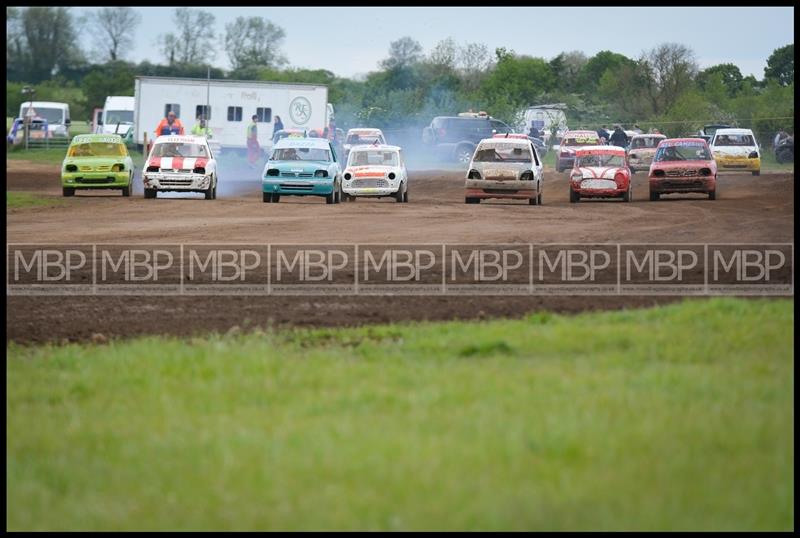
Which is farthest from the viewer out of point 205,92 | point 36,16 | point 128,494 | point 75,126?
point 36,16

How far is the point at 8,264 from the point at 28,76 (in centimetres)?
9316

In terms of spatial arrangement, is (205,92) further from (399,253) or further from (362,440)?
(362,440)

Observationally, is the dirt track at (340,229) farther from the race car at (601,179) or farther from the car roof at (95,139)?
the car roof at (95,139)

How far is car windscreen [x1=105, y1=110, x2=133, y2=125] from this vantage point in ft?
209

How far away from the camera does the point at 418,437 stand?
750 cm

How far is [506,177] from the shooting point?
104 feet

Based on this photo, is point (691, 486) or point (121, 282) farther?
point (121, 282)

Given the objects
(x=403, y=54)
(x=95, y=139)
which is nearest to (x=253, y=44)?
(x=403, y=54)

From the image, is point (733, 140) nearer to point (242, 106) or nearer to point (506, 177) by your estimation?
point (506, 177)

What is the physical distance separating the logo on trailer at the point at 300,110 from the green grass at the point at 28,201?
23.3 meters

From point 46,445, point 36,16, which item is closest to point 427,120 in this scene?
point 36,16

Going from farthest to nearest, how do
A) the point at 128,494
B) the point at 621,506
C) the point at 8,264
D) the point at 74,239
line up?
the point at 74,239 → the point at 8,264 → the point at 128,494 → the point at 621,506

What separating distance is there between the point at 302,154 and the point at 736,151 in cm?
1944

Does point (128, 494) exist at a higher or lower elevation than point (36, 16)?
lower
